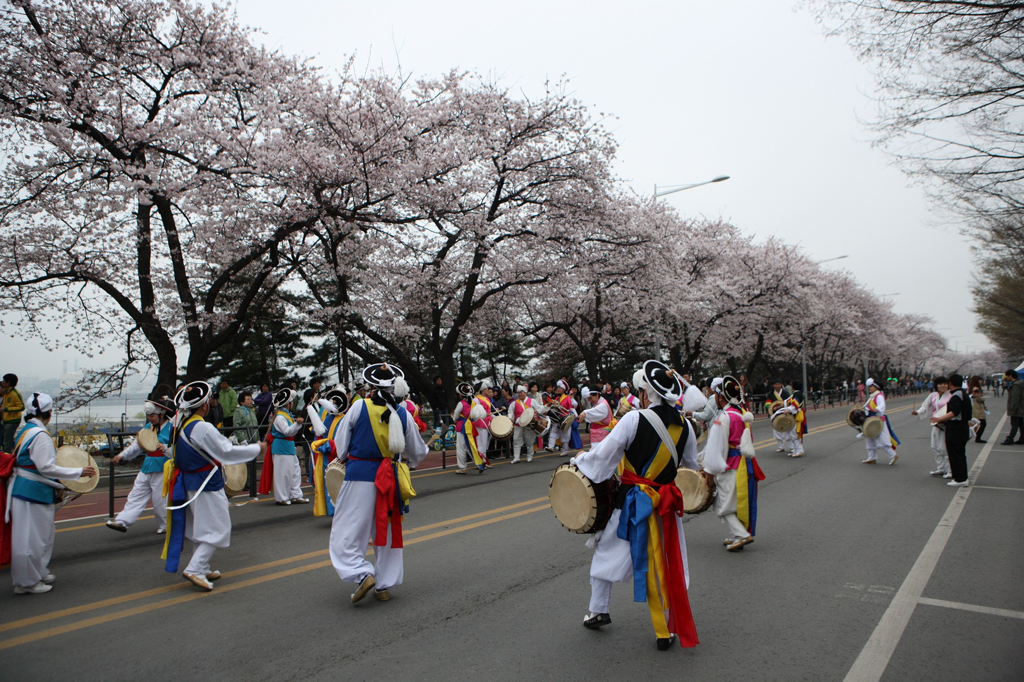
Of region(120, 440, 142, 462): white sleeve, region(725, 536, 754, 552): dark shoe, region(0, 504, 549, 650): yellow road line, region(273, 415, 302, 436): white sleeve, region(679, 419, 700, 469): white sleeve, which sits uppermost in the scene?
region(273, 415, 302, 436): white sleeve

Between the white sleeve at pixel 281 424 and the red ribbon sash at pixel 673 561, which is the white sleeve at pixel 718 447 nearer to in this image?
the red ribbon sash at pixel 673 561

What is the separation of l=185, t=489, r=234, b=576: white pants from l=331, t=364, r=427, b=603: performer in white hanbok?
118cm

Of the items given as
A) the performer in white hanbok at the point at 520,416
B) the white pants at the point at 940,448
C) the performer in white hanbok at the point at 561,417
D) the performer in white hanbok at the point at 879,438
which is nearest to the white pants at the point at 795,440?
the performer in white hanbok at the point at 879,438

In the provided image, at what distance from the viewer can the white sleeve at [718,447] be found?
6637 mm

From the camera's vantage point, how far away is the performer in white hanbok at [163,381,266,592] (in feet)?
18.8

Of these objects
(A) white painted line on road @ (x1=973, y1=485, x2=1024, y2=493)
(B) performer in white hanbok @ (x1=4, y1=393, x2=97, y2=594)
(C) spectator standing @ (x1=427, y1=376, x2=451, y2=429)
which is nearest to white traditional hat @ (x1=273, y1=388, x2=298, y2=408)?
(B) performer in white hanbok @ (x1=4, y1=393, x2=97, y2=594)

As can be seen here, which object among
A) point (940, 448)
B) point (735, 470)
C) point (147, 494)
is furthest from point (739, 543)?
point (940, 448)

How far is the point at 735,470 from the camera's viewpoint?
21.9ft

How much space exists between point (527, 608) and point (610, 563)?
952 millimetres

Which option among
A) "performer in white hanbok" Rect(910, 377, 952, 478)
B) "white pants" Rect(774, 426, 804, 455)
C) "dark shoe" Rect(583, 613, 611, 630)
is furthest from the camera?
"white pants" Rect(774, 426, 804, 455)

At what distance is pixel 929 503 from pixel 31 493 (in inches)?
413

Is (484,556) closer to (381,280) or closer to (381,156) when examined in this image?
(381,156)

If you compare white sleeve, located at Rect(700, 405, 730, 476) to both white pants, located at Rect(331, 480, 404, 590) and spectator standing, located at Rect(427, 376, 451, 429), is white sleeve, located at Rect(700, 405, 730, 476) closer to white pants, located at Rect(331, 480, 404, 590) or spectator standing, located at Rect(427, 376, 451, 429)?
white pants, located at Rect(331, 480, 404, 590)

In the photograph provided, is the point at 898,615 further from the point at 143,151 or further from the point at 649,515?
the point at 143,151
